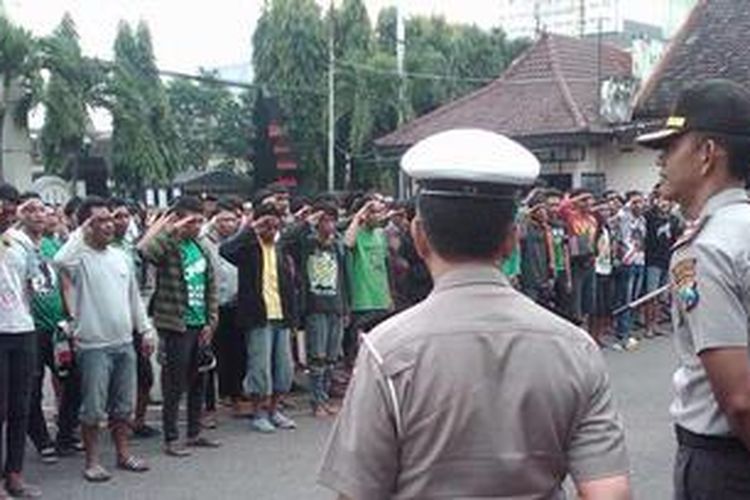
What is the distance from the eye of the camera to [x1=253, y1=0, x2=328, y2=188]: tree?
3516 cm

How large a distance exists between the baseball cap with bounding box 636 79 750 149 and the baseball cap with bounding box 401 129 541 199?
0.87m

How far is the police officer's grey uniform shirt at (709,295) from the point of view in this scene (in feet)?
8.16

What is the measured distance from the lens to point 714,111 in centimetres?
262

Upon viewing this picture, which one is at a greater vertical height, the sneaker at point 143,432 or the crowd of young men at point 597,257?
the crowd of young men at point 597,257

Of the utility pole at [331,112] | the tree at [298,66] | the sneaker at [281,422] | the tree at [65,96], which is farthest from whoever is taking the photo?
the tree at [298,66]

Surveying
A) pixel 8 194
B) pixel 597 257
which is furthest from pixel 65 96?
pixel 8 194

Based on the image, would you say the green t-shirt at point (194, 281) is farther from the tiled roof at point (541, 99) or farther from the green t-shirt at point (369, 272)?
the tiled roof at point (541, 99)

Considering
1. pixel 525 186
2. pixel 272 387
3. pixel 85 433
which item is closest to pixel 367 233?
pixel 272 387

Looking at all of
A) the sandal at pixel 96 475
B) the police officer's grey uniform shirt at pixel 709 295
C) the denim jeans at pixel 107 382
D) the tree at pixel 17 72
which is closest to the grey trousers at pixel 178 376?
the denim jeans at pixel 107 382

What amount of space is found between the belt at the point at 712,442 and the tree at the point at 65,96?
27.6 meters

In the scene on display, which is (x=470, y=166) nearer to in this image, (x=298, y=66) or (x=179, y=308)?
(x=179, y=308)

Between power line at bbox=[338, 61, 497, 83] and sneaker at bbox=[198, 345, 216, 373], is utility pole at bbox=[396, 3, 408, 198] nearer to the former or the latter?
power line at bbox=[338, 61, 497, 83]

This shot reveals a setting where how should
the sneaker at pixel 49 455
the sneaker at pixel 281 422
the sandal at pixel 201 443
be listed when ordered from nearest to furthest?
the sneaker at pixel 49 455
the sandal at pixel 201 443
the sneaker at pixel 281 422

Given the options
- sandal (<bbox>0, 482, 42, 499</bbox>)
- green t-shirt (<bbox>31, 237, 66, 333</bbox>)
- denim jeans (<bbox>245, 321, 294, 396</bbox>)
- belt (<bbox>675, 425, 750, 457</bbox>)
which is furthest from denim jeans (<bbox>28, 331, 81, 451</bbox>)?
belt (<bbox>675, 425, 750, 457</bbox>)
